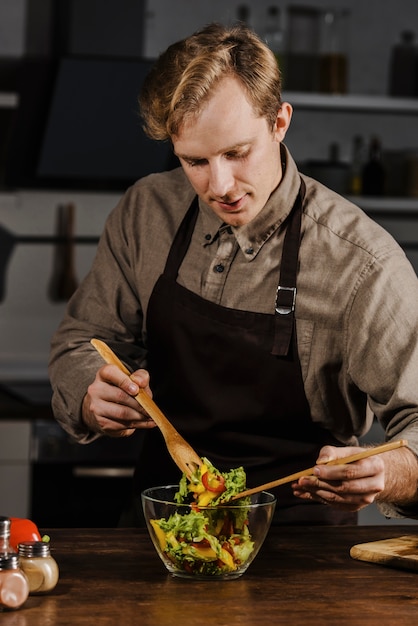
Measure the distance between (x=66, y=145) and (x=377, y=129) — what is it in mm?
1333

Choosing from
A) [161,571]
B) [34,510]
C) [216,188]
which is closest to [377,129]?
[34,510]

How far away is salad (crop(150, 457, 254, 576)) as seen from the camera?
5.10ft

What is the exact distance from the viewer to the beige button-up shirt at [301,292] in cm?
196

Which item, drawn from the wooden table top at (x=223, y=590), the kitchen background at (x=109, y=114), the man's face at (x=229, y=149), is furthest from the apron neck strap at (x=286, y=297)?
the kitchen background at (x=109, y=114)

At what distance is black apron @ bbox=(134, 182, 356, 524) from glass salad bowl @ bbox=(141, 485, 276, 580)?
A: 432 millimetres

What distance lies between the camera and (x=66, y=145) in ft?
13.2

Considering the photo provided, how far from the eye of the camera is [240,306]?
82.5 inches

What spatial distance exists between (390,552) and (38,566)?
0.57m

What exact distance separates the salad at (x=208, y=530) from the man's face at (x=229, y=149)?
534mm

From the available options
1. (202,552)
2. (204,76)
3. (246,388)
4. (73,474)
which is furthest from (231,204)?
(73,474)

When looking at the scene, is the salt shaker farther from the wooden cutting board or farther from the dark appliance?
the dark appliance

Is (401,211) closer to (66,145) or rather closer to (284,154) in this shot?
(66,145)

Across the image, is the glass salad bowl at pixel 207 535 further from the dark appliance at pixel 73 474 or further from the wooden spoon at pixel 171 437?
the dark appliance at pixel 73 474

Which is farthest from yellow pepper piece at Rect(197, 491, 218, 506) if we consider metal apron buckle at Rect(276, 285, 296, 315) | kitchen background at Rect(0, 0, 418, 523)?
kitchen background at Rect(0, 0, 418, 523)
